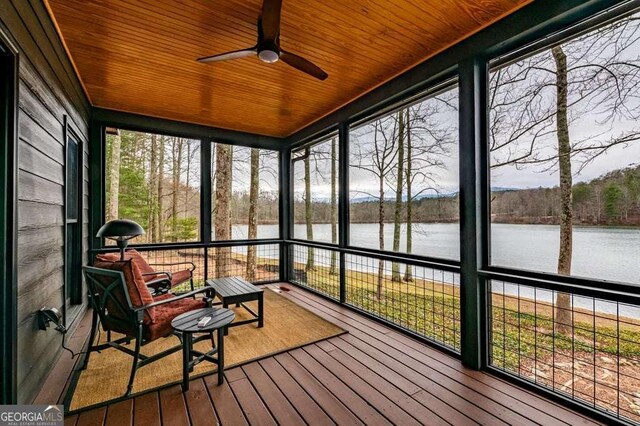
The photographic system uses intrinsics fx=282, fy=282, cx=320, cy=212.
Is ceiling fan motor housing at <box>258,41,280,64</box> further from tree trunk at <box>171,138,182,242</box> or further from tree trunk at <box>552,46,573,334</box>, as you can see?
tree trunk at <box>171,138,182,242</box>

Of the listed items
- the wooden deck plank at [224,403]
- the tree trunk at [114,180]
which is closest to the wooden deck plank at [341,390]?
the wooden deck plank at [224,403]

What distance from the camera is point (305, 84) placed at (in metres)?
3.47

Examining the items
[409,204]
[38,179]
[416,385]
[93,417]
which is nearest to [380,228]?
[409,204]

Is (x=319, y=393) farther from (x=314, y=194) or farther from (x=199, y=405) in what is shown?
(x=314, y=194)

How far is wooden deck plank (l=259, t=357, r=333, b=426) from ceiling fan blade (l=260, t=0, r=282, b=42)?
8.69ft

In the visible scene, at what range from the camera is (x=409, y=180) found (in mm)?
4441

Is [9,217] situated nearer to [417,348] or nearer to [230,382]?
[230,382]

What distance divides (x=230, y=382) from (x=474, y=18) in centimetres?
353

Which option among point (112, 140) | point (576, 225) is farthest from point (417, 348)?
point (112, 140)

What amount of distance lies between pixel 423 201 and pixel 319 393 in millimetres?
2778

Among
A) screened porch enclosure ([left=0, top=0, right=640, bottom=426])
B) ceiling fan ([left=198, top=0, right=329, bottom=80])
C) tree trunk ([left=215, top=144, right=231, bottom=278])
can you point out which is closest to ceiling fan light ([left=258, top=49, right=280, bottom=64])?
ceiling fan ([left=198, top=0, right=329, bottom=80])

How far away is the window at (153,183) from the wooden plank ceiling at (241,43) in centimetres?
182

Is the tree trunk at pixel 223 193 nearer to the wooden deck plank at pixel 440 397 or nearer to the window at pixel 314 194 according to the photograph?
the window at pixel 314 194

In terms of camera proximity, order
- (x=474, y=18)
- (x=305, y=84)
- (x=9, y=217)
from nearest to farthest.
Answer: (x=9, y=217)
(x=474, y=18)
(x=305, y=84)
